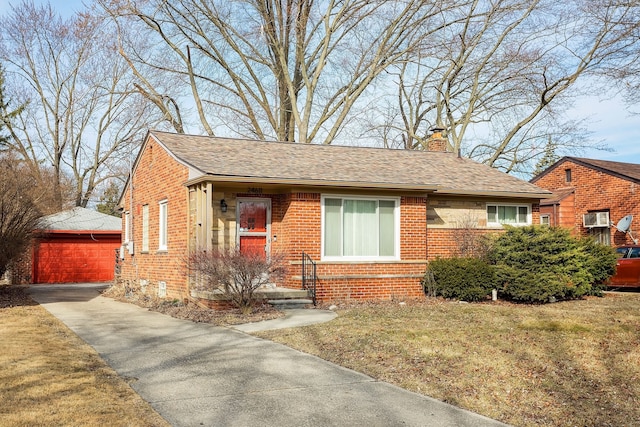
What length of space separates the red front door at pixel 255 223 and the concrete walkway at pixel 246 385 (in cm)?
483

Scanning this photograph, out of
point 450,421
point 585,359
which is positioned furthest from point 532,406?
point 585,359

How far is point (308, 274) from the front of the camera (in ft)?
51.2

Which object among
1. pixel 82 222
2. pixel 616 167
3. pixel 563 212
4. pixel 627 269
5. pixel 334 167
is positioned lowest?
pixel 627 269

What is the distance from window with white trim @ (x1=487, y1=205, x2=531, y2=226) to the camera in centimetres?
1889

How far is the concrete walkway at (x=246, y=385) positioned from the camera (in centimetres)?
596

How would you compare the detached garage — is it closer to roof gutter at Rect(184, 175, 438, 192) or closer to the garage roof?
the garage roof

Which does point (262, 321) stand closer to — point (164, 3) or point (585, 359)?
point (585, 359)

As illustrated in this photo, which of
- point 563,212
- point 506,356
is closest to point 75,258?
point 563,212

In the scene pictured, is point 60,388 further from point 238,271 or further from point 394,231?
point 394,231

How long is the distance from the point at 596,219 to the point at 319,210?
A: 1464 cm

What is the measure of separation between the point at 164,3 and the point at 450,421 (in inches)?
1013

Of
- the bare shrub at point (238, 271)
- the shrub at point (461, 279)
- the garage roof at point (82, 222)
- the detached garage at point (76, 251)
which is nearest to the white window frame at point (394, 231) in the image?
the shrub at point (461, 279)

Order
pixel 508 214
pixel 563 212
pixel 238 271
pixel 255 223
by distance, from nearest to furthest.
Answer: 1. pixel 238 271
2. pixel 255 223
3. pixel 508 214
4. pixel 563 212

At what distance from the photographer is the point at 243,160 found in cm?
1653
